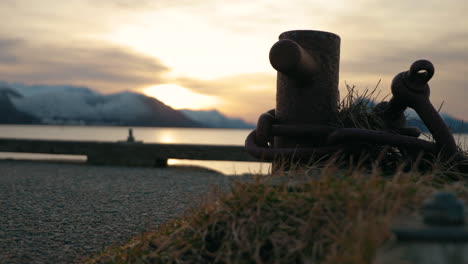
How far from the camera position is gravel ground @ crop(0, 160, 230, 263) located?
294 cm

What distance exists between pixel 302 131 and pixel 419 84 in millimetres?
921

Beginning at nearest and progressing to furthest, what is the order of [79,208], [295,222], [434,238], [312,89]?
[434,238], [295,222], [312,89], [79,208]

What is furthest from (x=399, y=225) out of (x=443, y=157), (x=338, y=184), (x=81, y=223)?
(x=81, y=223)

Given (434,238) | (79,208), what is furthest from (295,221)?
(79,208)

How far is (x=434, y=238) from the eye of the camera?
1.35 meters

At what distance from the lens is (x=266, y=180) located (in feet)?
8.04

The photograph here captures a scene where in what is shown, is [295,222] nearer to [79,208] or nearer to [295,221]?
[295,221]

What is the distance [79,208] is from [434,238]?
11.9ft

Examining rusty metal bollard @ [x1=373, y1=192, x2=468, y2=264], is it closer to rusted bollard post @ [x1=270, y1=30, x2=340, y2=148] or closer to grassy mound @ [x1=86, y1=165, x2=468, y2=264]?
grassy mound @ [x1=86, y1=165, x2=468, y2=264]

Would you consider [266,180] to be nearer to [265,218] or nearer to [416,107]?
[265,218]

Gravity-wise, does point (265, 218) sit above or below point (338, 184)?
below

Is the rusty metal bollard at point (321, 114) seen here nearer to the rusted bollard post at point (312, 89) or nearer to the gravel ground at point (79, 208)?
the rusted bollard post at point (312, 89)

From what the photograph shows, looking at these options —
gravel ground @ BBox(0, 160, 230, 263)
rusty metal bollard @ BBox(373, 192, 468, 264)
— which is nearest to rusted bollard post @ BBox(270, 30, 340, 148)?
gravel ground @ BBox(0, 160, 230, 263)

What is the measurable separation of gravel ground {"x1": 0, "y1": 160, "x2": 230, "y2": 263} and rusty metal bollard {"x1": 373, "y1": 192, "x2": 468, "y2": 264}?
2127 millimetres
